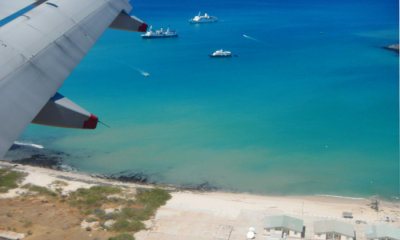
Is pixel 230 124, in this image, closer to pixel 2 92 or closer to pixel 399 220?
pixel 399 220

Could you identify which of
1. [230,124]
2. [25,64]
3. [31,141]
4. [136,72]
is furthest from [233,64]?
[25,64]

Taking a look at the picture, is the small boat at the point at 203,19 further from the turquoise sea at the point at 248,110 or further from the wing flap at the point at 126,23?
the wing flap at the point at 126,23

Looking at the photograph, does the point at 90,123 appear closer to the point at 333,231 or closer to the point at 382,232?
the point at 333,231

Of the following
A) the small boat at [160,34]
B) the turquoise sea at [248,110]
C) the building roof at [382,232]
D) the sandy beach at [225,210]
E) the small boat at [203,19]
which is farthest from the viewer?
the small boat at [203,19]

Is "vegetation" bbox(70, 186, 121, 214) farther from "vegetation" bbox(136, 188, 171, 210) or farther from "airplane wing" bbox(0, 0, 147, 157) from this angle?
"airplane wing" bbox(0, 0, 147, 157)

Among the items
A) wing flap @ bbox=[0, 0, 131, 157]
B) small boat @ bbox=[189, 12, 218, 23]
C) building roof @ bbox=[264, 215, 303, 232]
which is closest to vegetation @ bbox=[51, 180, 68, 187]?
building roof @ bbox=[264, 215, 303, 232]

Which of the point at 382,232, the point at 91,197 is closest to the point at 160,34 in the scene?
the point at 91,197

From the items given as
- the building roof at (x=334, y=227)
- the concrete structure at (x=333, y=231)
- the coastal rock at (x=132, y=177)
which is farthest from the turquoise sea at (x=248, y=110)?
the concrete structure at (x=333, y=231)
